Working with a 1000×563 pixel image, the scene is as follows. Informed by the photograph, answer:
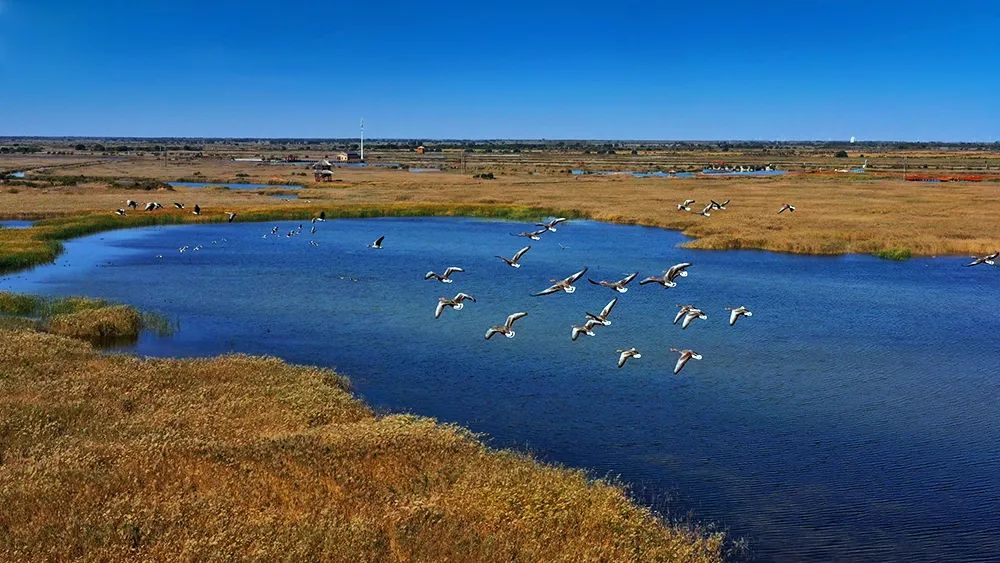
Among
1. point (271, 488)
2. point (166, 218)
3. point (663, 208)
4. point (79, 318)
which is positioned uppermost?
point (663, 208)

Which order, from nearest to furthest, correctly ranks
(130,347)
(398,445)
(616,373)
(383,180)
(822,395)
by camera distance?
(398,445), (822,395), (616,373), (130,347), (383,180)

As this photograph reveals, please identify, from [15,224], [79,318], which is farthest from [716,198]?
[79,318]

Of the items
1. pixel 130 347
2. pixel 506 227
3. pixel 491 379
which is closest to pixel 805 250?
pixel 506 227

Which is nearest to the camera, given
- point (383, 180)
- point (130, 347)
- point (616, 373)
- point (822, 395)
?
point (822, 395)

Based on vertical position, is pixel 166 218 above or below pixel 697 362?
above

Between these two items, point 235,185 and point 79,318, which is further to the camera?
point 235,185

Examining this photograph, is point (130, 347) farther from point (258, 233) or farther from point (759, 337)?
point (258, 233)

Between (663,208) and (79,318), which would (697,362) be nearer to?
(79,318)

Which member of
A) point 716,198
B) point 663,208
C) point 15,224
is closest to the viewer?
point 15,224

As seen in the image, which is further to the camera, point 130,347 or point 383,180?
point 383,180
